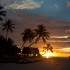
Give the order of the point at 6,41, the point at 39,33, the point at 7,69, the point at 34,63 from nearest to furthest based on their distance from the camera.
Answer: the point at 7,69 → the point at 6,41 → the point at 39,33 → the point at 34,63

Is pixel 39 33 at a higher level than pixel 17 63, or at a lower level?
higher

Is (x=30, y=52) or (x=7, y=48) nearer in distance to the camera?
(x=7, y=48)

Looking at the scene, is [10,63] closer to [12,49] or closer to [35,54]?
[12,49]

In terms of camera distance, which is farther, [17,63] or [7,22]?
[7,22]

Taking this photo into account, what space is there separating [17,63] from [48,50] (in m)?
45.8

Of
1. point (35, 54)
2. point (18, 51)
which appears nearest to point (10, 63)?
point (18, 51)

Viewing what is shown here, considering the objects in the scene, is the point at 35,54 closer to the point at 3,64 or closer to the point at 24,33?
the point at 24,33

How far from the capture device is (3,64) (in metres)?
129

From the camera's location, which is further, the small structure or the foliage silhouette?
the small structure

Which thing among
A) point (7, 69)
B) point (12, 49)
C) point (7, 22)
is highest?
point (7, 22)

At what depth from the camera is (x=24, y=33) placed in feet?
471

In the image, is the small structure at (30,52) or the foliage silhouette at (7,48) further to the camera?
the small structure at (30,52)

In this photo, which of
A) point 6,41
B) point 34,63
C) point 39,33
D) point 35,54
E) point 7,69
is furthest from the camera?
point 35,54

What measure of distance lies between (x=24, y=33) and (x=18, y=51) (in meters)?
10.7
